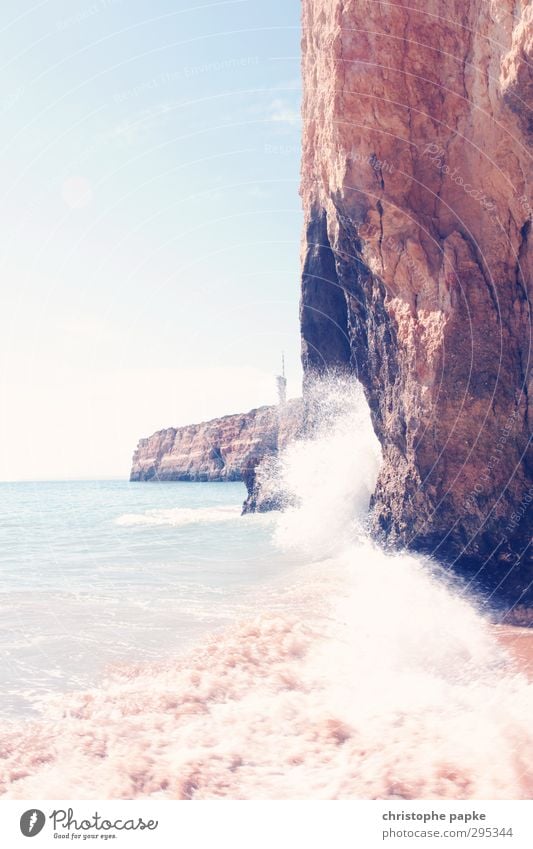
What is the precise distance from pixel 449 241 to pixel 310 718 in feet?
20.1

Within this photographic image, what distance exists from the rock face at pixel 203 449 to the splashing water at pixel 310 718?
6229cm

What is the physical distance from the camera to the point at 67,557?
12227mm

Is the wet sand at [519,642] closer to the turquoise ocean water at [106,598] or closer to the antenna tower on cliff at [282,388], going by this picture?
Answer: the turquoise ocean water at [106,598]

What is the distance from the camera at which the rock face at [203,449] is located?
78750 mm

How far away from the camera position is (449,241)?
7.67 m

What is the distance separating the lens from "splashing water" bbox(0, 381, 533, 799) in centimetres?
345

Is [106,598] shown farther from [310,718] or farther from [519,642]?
[519,642]

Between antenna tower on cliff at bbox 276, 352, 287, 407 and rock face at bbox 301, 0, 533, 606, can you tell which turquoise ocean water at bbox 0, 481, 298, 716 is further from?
antenna tower on cliff at bbox 276, 352, 287, 407

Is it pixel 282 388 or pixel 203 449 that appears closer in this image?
pixel 282 388

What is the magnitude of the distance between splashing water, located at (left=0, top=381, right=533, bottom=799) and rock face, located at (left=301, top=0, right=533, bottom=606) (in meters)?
1.44

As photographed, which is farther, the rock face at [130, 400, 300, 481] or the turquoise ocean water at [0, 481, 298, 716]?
the rock face at [130, 400, 300, 481]

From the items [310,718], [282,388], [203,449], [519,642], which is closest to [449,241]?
[519,642]

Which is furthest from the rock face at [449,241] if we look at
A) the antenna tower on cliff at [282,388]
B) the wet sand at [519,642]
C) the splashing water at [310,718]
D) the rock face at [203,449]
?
the rock face at [203,449]

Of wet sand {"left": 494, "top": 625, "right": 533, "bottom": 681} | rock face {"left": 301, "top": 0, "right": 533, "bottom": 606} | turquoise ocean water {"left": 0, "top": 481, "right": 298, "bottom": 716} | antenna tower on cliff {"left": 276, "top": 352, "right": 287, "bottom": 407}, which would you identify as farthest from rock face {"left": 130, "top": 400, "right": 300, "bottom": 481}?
wet sand {"left": 494, "top": 625, "right": 533, "bottom": 681}
